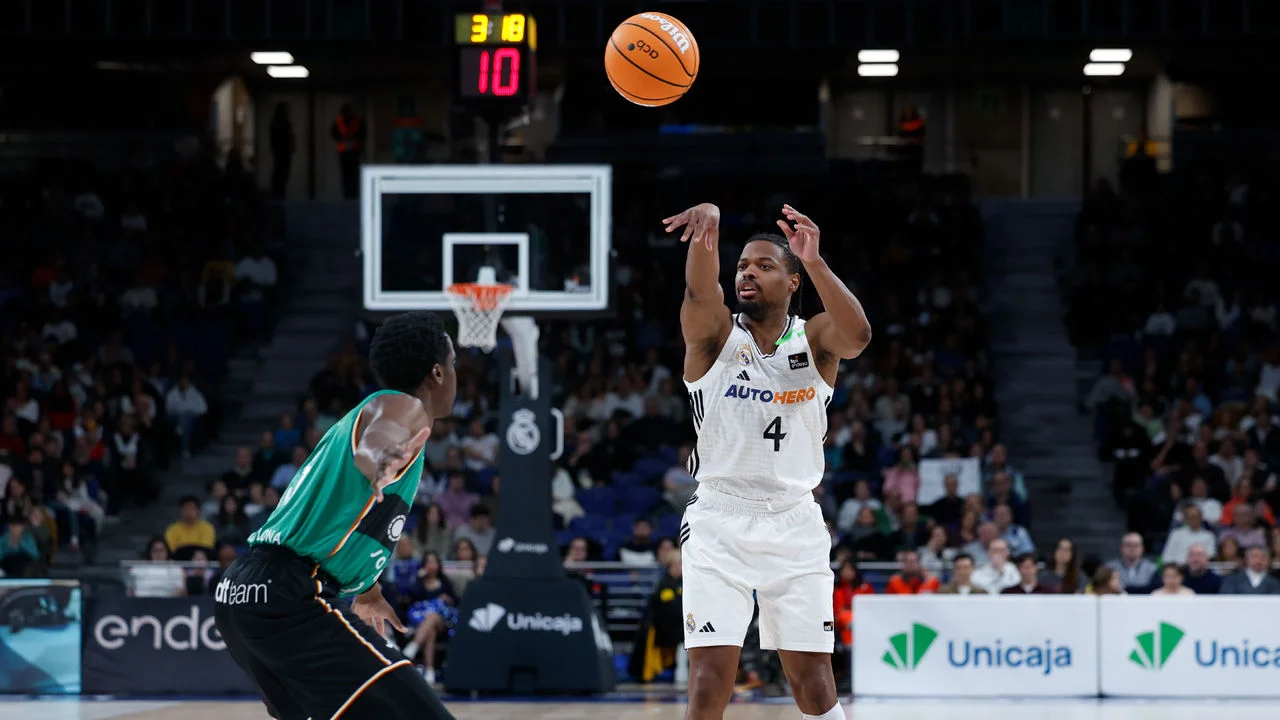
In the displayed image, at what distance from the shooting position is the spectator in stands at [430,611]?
46.1 ft

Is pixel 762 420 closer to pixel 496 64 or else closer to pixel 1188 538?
pixel 496 64

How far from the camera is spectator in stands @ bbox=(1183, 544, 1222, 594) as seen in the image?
45.3 feet

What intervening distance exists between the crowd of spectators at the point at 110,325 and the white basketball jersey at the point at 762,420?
10.9 metres

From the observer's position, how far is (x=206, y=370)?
67.8ft

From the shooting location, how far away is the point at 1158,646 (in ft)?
42.7

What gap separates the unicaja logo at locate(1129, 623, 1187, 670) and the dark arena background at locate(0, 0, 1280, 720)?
3cm

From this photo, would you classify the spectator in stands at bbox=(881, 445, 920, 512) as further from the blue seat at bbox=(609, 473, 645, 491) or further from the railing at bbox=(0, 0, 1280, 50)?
the railing at bbox=(0, 0, 1280, 50)

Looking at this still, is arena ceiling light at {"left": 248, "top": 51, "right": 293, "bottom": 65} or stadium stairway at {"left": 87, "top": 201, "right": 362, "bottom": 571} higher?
arena ceiling light at {"left": 248, "top": 51, "right": 293, "bottom": 65}

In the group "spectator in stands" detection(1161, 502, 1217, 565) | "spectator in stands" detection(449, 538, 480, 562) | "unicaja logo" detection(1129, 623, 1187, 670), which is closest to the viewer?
"unicaja logo" detection(1129, 623, 1187, 670)

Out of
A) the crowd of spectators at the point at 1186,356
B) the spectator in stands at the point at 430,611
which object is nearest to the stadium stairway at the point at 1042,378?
the crowd of spectators at the point at 1186,356

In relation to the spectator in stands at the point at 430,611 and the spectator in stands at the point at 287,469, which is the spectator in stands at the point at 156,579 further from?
the spectator in stands at the point at 287,469

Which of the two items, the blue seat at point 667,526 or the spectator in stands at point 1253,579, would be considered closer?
the spectator in stands at point 1253,579

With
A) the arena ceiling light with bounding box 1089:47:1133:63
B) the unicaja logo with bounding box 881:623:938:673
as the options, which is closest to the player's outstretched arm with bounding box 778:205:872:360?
the unicaja logo with bounding box 881:623:938:673

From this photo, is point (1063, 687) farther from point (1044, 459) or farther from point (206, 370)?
point (206, 370)
